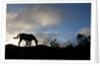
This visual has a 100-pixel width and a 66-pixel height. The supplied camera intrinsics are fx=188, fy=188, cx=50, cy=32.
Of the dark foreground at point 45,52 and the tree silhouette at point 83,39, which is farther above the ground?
the tree silhouette at point 83,39

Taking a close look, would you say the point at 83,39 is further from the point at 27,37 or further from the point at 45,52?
the point at 27,37

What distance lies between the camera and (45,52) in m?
2.85

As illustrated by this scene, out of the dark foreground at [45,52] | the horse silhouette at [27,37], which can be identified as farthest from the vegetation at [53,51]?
the horse silhouette at [27,37]

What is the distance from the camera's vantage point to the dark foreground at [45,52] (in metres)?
2.81

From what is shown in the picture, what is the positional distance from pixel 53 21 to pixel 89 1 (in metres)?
0.60

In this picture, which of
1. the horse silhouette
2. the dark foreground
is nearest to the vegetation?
the dark foreground

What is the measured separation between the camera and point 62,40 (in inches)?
111

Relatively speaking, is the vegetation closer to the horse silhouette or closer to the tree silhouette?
the tree silhouette

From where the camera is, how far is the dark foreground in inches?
111

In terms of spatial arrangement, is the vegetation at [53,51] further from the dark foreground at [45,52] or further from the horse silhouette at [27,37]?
the horse silhouette at [27,37]

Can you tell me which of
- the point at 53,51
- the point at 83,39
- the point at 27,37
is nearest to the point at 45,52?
the point at 53,51

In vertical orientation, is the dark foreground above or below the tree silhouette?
below
